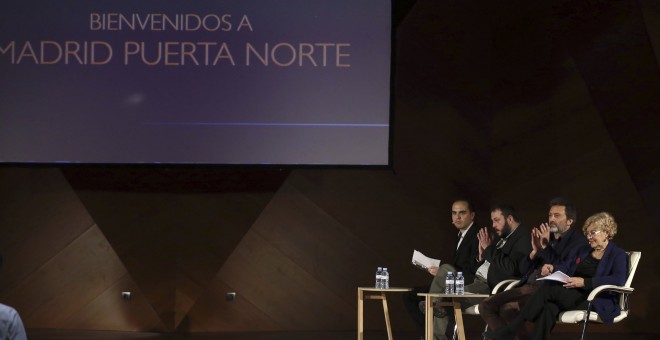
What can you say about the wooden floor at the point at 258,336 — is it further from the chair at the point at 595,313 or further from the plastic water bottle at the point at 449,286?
the chair at the point at 595,313

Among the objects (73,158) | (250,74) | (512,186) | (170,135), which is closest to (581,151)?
(512,186)

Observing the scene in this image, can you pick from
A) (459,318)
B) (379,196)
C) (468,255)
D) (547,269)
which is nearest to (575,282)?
(547,269)

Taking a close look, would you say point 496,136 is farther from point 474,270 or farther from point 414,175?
point 474,270

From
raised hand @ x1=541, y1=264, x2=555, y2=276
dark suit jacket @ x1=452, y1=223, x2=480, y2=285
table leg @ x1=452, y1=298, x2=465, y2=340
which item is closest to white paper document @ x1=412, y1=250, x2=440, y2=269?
dark suit jacket @ x1=452, y1=223, x2=480, y2=285

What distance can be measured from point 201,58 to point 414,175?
6.69ft

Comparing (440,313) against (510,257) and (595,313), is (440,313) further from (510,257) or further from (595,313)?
(595,313)

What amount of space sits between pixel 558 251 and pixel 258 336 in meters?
2.83

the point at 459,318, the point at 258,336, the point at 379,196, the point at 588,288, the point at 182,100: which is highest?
the point at 182,100

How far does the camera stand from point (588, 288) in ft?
20.6

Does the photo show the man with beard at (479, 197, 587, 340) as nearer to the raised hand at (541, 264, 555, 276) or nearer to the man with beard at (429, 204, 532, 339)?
the raised hand at (541, 264, 555, 276)

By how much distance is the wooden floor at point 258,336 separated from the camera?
27.1 ft

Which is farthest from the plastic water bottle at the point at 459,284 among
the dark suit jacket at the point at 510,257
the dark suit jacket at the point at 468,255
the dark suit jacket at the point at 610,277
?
the dark suit jacket at the point at 610,277

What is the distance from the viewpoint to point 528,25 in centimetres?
877

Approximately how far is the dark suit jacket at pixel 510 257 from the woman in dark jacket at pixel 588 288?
0.62 m
